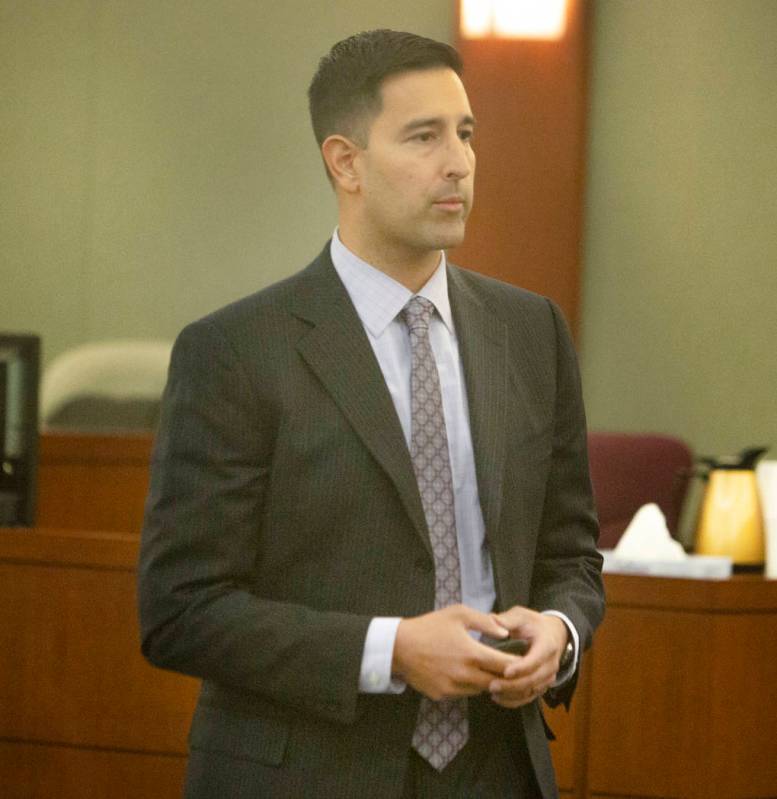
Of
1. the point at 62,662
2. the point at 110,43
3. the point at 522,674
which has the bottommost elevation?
the point at 62,662

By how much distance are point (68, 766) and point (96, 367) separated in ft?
11.1

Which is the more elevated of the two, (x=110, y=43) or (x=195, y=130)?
(x=110, y=43)

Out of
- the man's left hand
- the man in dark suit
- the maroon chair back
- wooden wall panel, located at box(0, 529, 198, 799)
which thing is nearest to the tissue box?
wooden wall panel, located at box(0, 529, 198, 799)

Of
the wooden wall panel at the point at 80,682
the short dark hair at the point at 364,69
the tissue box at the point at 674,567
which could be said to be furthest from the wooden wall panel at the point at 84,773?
the short dark hair at the point at 364,69

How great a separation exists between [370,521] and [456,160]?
0.39 meters

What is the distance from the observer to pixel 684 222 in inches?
219

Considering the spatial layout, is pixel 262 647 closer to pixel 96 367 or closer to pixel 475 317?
pixel 475 317

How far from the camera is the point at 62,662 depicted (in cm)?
282

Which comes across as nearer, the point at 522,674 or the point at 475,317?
the point at 522,674

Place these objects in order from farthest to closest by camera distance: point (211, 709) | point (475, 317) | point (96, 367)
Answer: point (96, 367) → point (475, 317) → point (211, 709)

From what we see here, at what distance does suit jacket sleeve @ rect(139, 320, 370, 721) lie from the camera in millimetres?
1316

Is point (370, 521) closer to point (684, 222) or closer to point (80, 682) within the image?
point (80, 682)

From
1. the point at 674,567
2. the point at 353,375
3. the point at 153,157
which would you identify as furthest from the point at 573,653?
the point at 153,157

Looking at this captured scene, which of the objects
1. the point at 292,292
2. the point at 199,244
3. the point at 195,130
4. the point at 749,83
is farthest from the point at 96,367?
the point at 292,292
